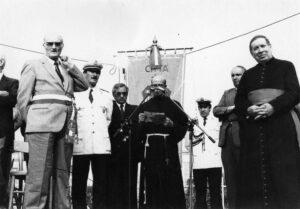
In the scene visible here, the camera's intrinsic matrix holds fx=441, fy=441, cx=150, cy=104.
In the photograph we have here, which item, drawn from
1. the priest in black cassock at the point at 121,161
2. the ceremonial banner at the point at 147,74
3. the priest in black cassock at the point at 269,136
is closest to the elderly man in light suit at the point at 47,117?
the priest in black cassock at the point at 121,161

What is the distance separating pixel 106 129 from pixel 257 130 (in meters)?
2.17

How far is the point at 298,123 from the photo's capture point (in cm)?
419

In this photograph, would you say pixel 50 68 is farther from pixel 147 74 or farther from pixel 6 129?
pixel 147 74

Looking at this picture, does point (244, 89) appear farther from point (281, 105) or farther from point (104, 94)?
point (104, 94)

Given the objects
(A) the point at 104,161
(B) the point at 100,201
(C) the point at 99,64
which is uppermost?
(C) the point at 99,64

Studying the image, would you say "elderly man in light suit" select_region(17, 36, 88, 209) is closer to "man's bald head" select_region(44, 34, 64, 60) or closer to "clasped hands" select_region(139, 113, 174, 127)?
"man's bald head" select_region(44, 34, 64, 60)

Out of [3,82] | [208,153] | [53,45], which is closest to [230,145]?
[208,153]

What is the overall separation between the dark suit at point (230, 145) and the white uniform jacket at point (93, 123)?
153 cm

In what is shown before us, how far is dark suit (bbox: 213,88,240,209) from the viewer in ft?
19.2

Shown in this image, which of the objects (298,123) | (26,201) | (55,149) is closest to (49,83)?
(55,149)

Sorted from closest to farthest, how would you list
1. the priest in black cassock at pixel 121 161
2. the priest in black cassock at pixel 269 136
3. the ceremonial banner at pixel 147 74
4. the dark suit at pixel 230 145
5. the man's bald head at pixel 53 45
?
1. the priest in black cassock at pixel 269 136
2. the man's bald head at pixel 53 45
3. the dark suit at pixel 230 145
4. the priest in black cassock at pixel 121 161
5. the ceremonial banner at pixel 147 74

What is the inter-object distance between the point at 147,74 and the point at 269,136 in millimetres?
6107

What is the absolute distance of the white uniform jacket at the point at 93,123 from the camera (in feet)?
18.1

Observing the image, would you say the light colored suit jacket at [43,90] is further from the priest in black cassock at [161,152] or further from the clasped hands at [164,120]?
the priest in black cassock at [161,152]
